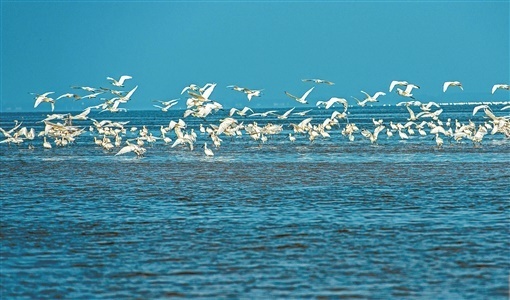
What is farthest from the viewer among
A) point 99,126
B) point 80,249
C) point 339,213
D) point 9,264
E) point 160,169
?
point 99,126

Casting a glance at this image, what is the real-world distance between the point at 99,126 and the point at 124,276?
29.8 metres

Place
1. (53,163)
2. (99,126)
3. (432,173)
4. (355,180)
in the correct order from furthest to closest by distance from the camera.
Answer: (99,126) → (53,163) → (432,173) → (355,180)

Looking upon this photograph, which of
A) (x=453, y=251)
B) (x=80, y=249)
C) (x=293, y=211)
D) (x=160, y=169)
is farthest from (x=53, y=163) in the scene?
(x=453, y=251)

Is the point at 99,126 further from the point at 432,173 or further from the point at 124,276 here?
the point at 124,276

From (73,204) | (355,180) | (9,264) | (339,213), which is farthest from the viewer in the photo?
(355,180)

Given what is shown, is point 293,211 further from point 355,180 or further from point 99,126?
point 99,126

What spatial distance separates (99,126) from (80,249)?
2766cm

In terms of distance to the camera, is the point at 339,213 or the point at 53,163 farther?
the point at 53,163

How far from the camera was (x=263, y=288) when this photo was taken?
1188 cm

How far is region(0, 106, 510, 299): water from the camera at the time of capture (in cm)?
1210

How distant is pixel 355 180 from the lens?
82.8 ft

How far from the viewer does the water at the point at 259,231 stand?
12.1 meters

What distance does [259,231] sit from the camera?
16.2m

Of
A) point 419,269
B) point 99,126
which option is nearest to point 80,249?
point 419,269
